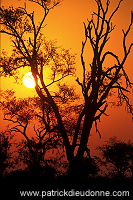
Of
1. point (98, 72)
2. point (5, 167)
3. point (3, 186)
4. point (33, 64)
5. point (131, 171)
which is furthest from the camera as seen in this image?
point (131, 171)

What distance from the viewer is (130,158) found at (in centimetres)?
4575

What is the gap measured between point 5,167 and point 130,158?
18364 millimetres

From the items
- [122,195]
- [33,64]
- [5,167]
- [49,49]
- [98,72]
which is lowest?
[122,195]

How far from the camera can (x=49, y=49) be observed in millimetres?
25719

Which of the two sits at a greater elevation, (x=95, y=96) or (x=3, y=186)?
(x=95, y=96)

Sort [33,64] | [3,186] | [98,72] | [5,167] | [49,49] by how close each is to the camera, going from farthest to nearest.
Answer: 1. [5,167]
2. [49,49]
3. [33,64]
4. [98,72]
5. [3,186]

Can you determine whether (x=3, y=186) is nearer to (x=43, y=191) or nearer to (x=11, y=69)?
(x=43, y=191)

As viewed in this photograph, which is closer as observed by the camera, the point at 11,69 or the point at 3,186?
the point at 3,186

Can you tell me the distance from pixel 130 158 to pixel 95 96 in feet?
94.5

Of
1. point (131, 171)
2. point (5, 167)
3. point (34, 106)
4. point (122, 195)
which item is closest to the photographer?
point (122, 195)

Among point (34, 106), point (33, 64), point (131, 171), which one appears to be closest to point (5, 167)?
point (34, 106)

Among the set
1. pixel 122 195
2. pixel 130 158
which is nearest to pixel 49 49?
pixel 122 195

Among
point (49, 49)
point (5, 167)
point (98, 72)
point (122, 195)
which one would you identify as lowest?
point (122, 195)

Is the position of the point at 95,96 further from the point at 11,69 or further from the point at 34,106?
the point at 34,106
